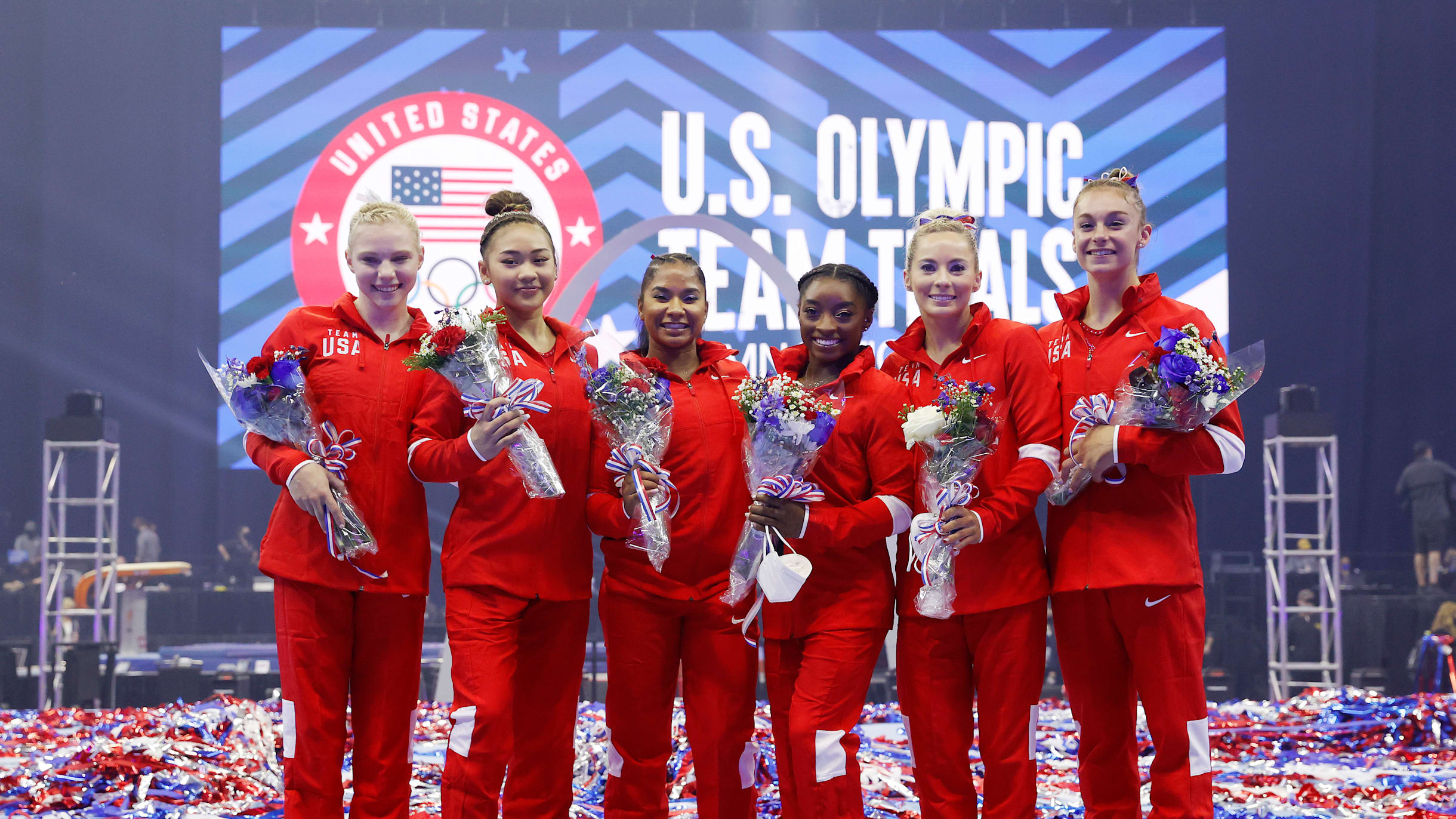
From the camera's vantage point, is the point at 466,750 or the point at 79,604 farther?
the point at 79,604

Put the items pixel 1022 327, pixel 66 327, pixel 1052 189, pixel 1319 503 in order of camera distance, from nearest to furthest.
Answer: pixel 1022 327 < pixel 1319 503 < pixel 1052 189 < pixel 66 327

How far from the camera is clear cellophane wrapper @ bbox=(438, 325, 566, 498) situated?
108 inches

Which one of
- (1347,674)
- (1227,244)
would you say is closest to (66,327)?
(1227,244)

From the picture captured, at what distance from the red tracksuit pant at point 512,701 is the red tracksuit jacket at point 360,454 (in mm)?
201

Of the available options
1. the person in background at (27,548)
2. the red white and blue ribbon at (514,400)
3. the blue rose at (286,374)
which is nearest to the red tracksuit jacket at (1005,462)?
the red white and blue ribbon at (514,400)

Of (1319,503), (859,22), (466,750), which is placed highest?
(859,22)

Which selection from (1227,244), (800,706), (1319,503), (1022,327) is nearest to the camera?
(800,706)

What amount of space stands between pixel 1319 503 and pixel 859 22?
5.10 meters

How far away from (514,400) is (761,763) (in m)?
1.85

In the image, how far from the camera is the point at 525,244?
9.81 feet

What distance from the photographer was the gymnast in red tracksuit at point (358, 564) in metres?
2.82

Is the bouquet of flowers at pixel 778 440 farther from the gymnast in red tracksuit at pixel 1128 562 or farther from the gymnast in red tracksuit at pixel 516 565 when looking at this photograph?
the gymnast in red tracksuit at pixel 1128 562

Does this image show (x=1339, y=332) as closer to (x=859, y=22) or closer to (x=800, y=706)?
(x=859, y=22)

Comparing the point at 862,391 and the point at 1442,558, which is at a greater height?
the point at 862,391
